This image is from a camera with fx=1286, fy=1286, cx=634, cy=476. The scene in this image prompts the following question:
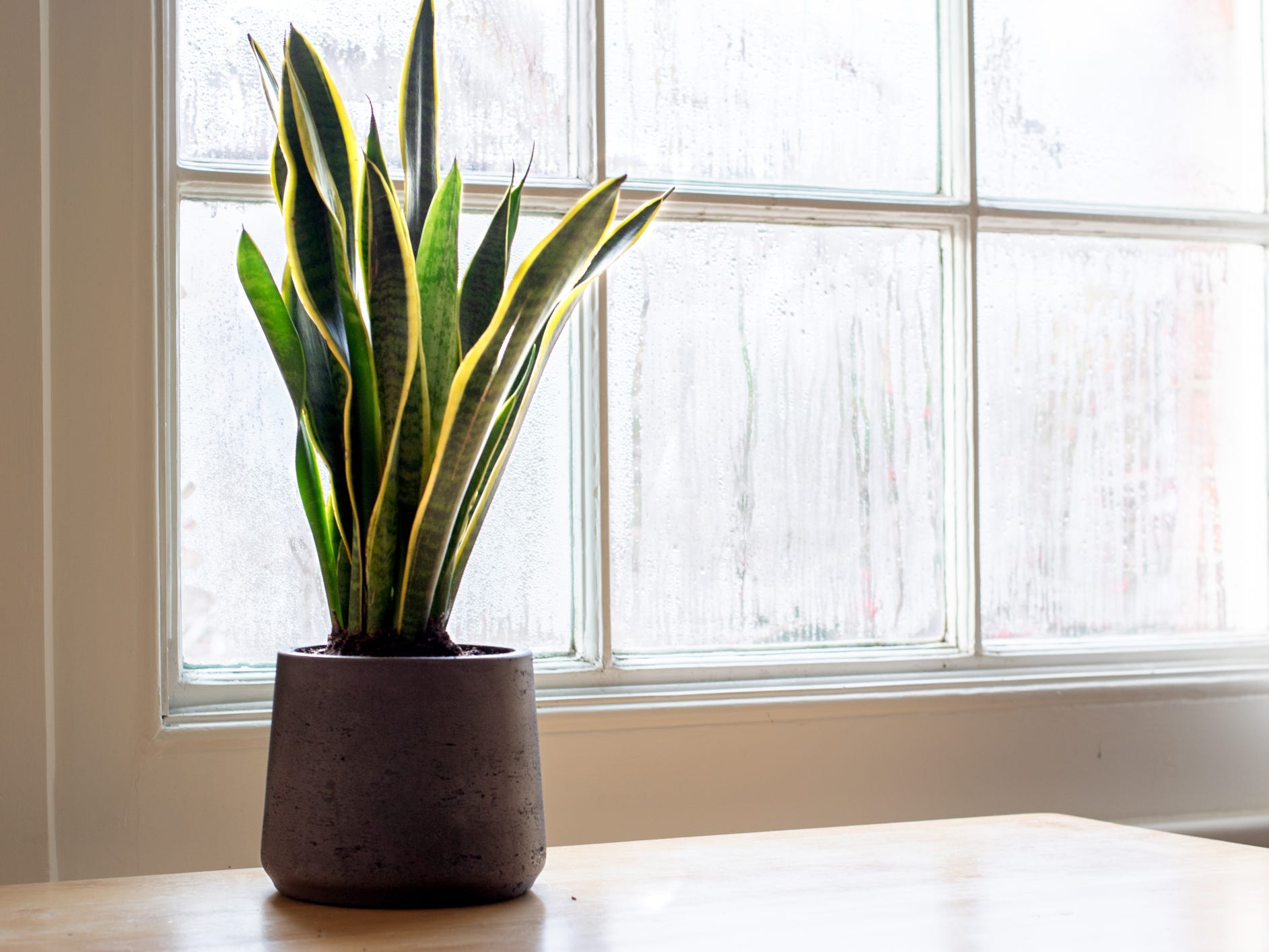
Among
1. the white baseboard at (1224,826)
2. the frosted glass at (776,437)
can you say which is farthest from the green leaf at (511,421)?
the white baseboard at (1224,826)

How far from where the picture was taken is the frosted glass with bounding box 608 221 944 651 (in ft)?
4.02

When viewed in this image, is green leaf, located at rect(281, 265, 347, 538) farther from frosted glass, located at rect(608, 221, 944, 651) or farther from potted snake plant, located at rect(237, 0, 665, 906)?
frosted glass, located at rect(608, 221, 944, 651)

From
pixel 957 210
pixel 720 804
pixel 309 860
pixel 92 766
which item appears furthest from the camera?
pixel 957 210

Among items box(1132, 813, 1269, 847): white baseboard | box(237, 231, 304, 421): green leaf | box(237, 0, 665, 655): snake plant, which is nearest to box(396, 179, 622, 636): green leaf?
box(237, 0, 665, 655): snake plant

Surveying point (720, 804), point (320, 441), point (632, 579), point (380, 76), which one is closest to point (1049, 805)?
point (720, 804)

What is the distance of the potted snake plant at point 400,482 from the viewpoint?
763mm

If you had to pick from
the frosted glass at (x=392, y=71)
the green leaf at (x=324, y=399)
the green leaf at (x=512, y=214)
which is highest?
the frosted glass at (x=392, y=71)

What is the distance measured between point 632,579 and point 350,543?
434 millimetres

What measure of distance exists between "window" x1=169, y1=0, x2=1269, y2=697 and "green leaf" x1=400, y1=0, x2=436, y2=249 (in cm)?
29

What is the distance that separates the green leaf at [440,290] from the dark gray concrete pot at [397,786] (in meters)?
0.17

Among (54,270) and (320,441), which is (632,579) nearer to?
(320,441)

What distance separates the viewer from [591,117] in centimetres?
120

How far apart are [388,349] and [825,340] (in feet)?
1.97

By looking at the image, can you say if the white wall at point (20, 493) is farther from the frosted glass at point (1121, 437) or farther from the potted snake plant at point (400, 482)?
the frosted glass at point (1121, 437)
